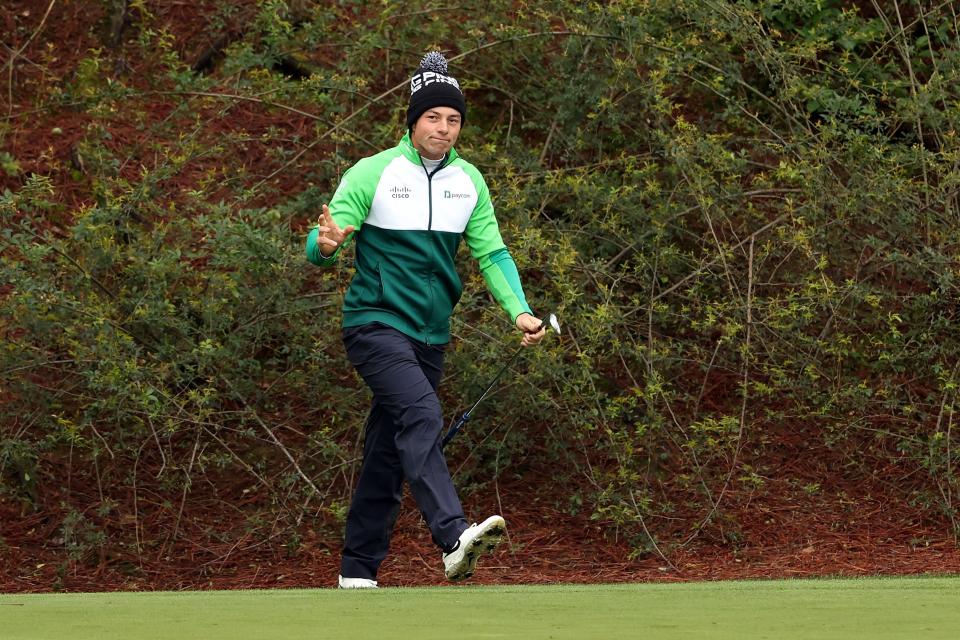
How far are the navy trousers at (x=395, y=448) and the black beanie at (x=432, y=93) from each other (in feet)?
3.19

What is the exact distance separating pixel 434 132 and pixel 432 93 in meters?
0.18

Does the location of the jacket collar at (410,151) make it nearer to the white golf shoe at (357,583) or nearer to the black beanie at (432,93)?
the black beanie at (432,93)

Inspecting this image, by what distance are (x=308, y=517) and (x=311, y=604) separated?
11.5ft

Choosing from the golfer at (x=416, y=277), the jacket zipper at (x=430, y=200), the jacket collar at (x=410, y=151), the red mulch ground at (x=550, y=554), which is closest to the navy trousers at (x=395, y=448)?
the golfer at (x=416, y=277)

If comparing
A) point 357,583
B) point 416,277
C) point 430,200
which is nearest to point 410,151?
point 430,200

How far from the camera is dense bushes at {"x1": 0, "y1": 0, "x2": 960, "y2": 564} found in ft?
28.6

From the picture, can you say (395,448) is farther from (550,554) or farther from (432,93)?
(550,554)

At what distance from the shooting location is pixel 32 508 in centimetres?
926

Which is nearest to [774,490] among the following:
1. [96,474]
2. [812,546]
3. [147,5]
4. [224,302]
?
[812,546]

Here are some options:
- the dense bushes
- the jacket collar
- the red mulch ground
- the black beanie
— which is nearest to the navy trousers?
the jacket collar

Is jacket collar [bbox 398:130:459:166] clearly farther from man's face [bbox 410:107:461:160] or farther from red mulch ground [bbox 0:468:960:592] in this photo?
red mulch ground [bbox 0:468:960:592]

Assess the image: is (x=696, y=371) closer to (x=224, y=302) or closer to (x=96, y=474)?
(x=224, y=302)

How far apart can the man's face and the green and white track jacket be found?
0.06 metres

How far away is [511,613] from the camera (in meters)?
5.05
